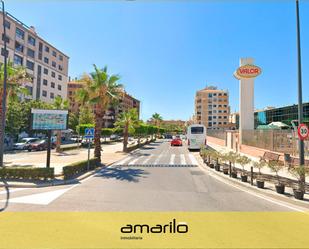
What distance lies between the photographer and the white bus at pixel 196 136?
30.0 meters

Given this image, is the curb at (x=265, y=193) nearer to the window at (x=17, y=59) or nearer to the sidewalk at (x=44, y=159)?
the sidewalk at (x=44, y=159)

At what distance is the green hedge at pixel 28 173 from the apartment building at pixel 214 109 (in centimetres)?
9641

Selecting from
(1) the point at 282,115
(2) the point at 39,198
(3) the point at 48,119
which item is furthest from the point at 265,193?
(1) the point at 282,115

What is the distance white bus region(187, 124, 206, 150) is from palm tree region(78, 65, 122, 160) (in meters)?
15.6

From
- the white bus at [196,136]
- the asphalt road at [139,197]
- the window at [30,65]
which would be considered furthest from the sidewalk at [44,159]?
the window at [30,65]

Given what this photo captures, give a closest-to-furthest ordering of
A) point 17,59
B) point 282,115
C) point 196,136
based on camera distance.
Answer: point 196,136 → point 17,59 → point 282,115

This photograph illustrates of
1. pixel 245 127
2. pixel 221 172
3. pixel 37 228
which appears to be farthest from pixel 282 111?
pixel 37 228

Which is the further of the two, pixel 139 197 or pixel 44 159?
pixel 44 159

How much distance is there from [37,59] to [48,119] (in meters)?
46.0

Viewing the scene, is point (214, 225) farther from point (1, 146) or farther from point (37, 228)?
point (1, 146)

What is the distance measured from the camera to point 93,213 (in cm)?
654

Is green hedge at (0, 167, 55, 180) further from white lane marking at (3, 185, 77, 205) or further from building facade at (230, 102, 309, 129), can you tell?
building facade at (230, 102, 309, 129)

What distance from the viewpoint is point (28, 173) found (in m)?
11.3

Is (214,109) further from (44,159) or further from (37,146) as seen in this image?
(44,159)
